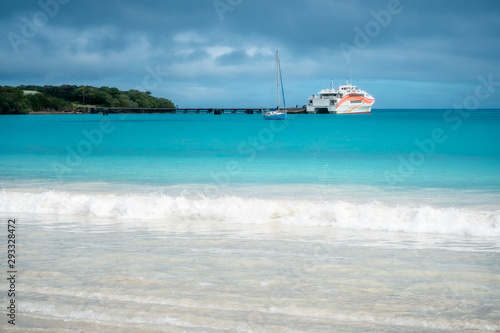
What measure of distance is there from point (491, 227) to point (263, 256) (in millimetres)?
4676

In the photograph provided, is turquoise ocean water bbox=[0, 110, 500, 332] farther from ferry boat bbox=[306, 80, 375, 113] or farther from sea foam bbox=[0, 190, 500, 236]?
ferry boat bbox=[306, 80, 375, 113]

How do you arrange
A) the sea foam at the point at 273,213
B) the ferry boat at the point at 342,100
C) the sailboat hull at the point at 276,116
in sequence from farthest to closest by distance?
the ferry boat at the point at 342,100 → the sailboat hull at the point at 276,116 → the sea foam at the point at 273,213

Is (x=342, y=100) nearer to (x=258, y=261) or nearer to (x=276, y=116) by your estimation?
(x=276, y=116)

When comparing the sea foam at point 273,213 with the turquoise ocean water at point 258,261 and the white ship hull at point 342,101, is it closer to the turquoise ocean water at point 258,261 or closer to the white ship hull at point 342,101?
the turquoise ocean water at point 258,261

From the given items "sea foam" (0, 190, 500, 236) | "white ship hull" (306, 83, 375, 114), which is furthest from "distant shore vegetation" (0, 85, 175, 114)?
"sea foam" (0, 190, 500, 236)

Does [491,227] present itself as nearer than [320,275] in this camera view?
No

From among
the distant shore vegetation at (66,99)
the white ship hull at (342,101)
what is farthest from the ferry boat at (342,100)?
the distant shore vegetation at (66,99)

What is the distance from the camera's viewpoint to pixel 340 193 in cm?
1275

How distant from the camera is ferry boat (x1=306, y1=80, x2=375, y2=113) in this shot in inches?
4697

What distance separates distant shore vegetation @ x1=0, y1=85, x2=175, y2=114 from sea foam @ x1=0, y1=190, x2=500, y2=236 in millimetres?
126518

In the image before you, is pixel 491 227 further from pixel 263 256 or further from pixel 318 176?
pixel 318 176

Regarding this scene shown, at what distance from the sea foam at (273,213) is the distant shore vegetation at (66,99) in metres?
127

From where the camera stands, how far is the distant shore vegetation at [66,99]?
12472 cm

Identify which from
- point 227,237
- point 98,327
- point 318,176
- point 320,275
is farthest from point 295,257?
point 318,176
